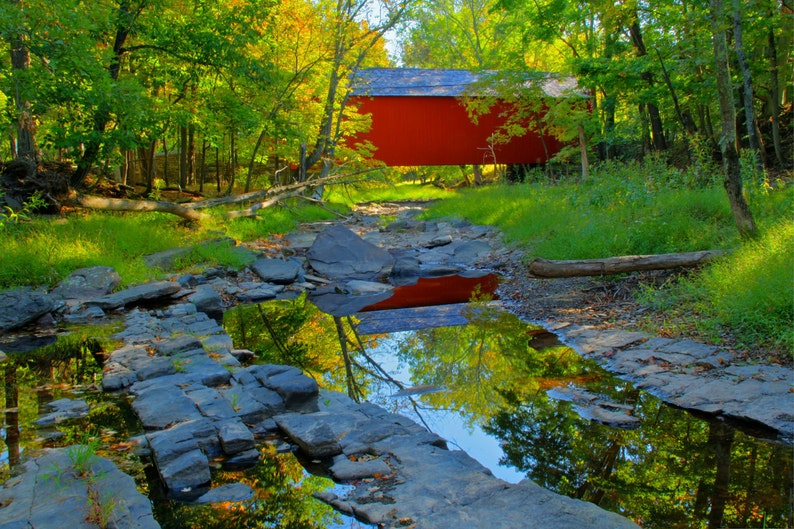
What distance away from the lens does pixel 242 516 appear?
291cm

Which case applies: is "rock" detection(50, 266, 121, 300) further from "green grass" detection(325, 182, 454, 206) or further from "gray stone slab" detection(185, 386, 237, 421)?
"green grass" detection(325, 182, 454, 206)

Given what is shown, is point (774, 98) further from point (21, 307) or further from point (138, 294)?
point (21, 307)

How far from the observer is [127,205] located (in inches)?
378

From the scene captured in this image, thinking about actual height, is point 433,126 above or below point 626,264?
above

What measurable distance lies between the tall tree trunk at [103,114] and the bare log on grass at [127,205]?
1.45ft

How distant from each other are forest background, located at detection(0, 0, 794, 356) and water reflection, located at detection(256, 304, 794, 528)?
1431 mm

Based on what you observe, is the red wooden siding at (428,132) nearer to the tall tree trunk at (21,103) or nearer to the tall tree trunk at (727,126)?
the tall tree trunk at (21,103)

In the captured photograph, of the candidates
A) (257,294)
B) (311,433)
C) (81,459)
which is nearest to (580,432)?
(311,433)

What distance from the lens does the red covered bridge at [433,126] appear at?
20094mm

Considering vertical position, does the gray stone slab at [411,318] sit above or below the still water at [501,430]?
below

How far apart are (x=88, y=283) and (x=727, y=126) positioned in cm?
768

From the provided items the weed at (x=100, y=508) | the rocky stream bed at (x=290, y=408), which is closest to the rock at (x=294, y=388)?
the rocky stream bed at (x=290, y=408)

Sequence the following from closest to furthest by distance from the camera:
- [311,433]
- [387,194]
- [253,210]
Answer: [311,433], [253,210], [387,194]

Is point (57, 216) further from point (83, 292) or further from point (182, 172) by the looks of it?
point (182, 172)
